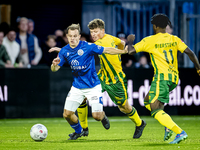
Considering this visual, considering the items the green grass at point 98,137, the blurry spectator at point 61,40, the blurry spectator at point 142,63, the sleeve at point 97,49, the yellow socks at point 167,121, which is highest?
the blurry spectator at point 61,40

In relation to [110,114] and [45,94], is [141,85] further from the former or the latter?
[45,94]

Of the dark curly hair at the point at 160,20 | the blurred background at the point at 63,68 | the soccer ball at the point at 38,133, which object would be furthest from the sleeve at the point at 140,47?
the blurred background at the point at 63,68

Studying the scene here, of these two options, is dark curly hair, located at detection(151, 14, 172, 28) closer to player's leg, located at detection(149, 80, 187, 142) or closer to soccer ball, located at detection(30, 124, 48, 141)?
player's leg, located at detection(149, 80, 187, 142)

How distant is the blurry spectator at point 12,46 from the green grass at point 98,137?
169cm

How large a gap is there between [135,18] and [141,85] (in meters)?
2.46

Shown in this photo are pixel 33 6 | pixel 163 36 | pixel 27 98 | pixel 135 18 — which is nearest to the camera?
pixel 163 36

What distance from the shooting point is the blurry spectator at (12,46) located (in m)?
11.1

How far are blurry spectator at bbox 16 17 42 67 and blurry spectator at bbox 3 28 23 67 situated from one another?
13cm

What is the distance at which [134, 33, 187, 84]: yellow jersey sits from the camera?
6.66 meters

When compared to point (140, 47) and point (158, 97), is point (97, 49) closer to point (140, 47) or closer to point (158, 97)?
point (140, 47)

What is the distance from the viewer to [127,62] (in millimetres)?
11898

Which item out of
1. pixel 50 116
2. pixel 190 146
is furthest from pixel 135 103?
pixel 190 146

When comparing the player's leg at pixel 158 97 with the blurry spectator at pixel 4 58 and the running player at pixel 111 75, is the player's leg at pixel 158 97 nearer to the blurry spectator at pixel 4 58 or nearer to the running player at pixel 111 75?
the running player at pixel 111 75

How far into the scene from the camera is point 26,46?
11383 mm
